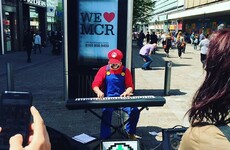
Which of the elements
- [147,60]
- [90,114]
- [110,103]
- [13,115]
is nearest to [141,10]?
[147,60]

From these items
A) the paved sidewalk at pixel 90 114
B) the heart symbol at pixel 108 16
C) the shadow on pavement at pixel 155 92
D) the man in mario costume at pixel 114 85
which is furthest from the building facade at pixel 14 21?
the man in mario costume at pixel 114 85

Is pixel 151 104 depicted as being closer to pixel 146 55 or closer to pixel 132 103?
pixel 132 103

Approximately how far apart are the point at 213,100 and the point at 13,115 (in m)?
0.99

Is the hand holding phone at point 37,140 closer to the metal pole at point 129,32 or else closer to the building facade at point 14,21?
the metal pole at point 129,32

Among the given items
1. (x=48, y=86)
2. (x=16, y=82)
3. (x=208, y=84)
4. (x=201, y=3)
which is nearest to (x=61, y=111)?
(x=48, y=86)

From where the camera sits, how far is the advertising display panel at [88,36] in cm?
667

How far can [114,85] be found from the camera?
4590mm

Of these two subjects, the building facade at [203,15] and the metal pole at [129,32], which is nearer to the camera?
the metal pole at [129,32]

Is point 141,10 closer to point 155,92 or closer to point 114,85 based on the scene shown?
point 155,92

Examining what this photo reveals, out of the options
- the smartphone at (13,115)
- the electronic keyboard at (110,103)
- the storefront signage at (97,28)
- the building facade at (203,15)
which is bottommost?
the electronic keyboard at (110,103)

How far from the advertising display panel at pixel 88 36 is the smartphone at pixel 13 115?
5140 mm

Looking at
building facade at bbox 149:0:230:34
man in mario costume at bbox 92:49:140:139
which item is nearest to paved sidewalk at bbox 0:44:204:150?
man in mario costume at bbox 92:49:140:139

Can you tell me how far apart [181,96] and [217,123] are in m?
7.40

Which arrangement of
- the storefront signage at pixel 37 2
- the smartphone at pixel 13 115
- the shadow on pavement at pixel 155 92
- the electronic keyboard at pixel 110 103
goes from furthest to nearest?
the storefront signage at pixel 37 2, the shadow on pavement at pixel 155 92, the electronic keyboard at pixel 110 103, the smartphone at pixel 13 115
